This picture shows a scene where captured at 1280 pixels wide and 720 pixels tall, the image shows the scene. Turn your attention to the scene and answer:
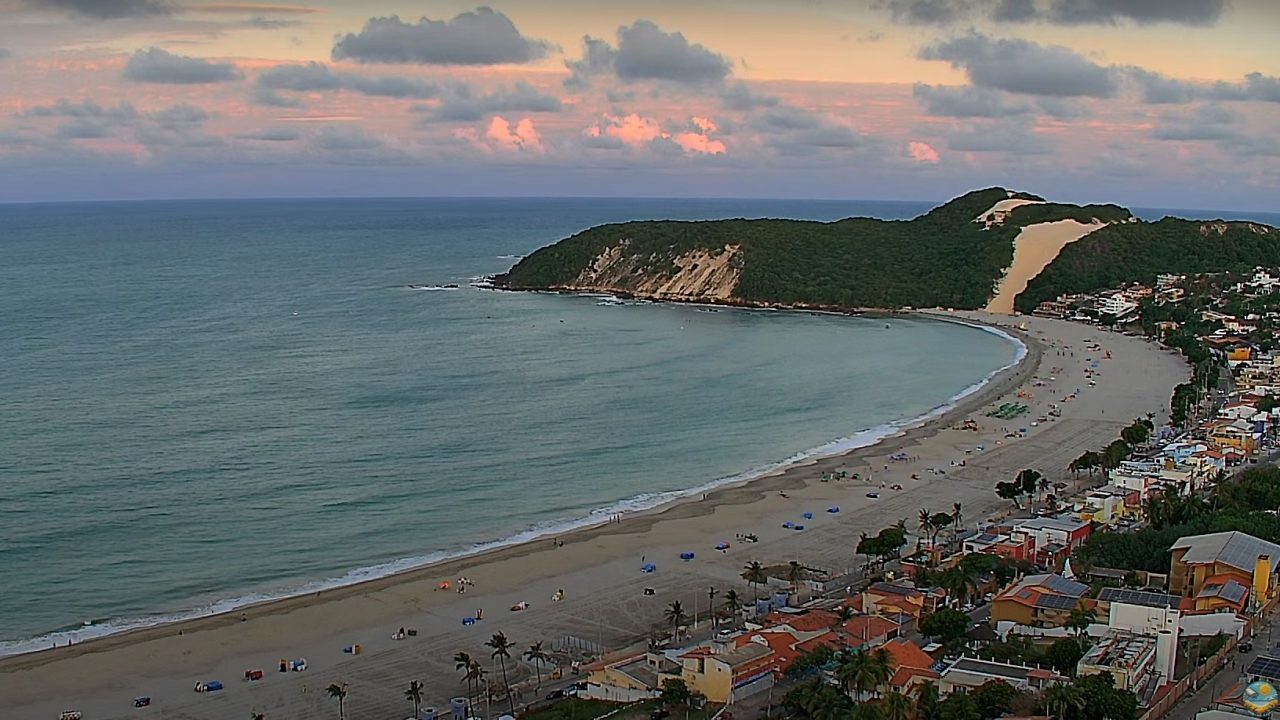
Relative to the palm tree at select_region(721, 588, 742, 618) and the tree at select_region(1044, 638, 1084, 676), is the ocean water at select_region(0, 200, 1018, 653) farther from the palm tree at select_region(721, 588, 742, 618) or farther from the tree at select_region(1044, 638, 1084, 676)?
the tree at select_region(1044, 638, 1084, 676)

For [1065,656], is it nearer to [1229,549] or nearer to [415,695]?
[1229,549]

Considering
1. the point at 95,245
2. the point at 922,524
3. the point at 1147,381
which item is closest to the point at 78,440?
the point at 922,524

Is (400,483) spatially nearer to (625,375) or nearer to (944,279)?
(625,375)

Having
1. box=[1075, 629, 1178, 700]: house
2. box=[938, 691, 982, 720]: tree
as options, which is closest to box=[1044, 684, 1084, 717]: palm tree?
box=[938, 691, 982, 720]: tree

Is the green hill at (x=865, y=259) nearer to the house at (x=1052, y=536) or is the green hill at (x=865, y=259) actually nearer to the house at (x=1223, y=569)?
the house at (x=1052, y=536)

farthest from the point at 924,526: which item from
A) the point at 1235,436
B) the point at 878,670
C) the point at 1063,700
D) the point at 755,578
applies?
the point at 1235,436

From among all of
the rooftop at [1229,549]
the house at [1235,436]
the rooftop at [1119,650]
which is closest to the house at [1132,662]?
the rooftop at [1119,650]
